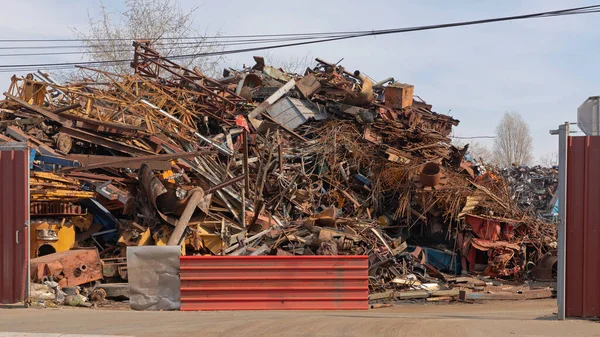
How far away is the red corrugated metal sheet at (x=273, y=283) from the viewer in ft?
34.1

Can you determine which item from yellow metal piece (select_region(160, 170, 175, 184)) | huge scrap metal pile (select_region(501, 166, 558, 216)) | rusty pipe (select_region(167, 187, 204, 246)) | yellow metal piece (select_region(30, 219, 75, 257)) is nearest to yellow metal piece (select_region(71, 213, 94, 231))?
yellow metal piece (select_region(30, 219, 75, 257))

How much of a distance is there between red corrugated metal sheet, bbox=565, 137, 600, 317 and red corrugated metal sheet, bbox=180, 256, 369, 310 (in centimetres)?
356

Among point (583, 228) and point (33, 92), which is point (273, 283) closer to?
point (583, 228)

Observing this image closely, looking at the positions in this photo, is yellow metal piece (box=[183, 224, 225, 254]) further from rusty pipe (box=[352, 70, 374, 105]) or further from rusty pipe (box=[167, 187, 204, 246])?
rusty pipe (box=[352, 70, 374, 105])

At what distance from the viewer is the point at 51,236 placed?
44.2 feet

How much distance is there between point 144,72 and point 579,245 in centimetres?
1693

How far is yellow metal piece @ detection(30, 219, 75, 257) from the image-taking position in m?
13.4

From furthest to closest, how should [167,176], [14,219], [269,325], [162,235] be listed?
[167,176] → [162,235] → [14,219] → [269,325]

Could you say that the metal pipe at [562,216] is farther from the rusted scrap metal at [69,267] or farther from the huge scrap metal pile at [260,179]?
the rusted scrap metal at [69,267]

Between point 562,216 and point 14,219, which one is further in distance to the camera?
point 14,219

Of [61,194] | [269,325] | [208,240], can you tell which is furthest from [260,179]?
[269,325]

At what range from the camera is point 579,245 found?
7.70m

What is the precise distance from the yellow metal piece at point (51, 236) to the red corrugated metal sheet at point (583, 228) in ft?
32.3

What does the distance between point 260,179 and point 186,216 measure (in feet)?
11.6
